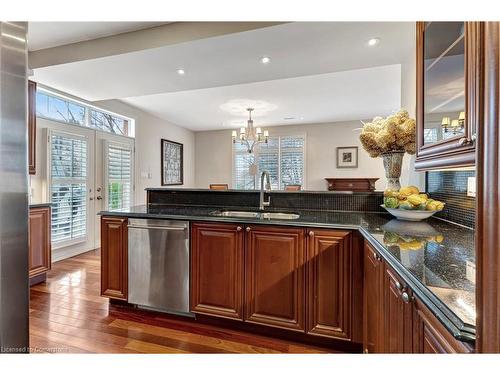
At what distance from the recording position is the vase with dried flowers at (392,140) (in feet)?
6.31

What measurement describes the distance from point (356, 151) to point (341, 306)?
532cm

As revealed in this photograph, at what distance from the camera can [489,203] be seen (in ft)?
1.29

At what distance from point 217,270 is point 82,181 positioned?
3.30 m

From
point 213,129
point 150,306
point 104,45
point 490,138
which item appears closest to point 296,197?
point 150,306

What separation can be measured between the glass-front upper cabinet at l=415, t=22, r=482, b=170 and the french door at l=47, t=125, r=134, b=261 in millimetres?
4254

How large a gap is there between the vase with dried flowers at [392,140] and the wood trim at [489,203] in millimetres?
1694

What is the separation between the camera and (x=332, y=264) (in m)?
1.77

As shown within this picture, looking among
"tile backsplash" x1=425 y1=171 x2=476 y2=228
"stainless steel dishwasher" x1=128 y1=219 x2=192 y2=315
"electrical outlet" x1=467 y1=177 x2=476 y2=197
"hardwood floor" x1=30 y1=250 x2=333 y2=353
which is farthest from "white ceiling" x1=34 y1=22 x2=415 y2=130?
"hardwood floor" x1=30 y1=250 x2=333 y2=353

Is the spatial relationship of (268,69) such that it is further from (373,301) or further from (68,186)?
(68,186)

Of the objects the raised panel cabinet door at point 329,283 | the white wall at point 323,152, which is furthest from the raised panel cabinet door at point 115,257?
the white wall at point 323,152

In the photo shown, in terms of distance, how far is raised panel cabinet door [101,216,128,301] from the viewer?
228 centimetres

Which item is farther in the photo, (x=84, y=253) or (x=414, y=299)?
(x=84, y=253)

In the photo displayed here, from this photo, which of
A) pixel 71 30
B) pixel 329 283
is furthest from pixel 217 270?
pixel 71 30

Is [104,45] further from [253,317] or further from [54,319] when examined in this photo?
[253,317]
